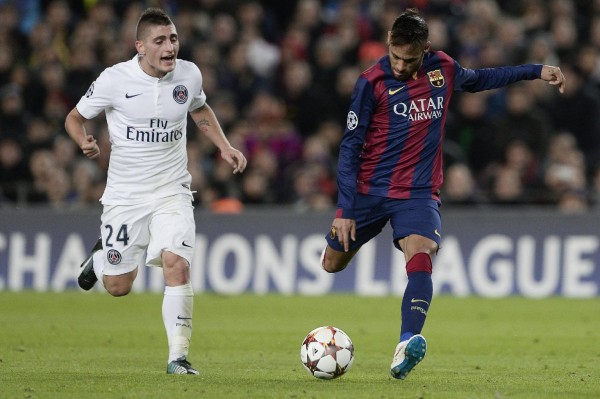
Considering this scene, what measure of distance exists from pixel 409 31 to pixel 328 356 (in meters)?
2.12

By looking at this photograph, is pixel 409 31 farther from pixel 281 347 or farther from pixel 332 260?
pixel 281 347

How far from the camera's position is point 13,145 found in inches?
675

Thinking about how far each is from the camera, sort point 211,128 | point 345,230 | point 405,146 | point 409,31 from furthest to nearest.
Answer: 1. point 211,128
2. point 405,146
3. point 345,230
4. point 409,31

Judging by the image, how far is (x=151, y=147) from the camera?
879 centimetres

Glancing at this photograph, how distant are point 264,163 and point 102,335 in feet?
18.8

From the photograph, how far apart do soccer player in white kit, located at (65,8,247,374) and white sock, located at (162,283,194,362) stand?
0.02 metres

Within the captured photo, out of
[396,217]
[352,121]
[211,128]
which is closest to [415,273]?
[396,217]

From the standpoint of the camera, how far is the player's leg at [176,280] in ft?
27.2

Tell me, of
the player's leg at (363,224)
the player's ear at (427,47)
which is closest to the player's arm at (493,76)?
the player's ear at (427,47)

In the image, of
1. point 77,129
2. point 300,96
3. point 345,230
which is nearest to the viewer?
point 345,230

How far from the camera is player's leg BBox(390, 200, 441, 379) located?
7.76 metres

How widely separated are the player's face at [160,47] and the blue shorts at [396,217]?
62.7 inches

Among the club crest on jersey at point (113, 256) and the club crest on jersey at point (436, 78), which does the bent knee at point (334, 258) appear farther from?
the club crest on jersey at point (113, 256)

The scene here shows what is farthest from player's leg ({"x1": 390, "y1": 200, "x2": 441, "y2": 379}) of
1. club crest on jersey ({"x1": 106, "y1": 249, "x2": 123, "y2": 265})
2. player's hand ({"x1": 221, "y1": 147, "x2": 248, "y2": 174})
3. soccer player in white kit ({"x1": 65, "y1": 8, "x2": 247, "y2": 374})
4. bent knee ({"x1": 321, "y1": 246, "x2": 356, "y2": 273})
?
club crest on jersey ({"x1": 106, "y1": 249, "x2": 123, "y2": 265})
